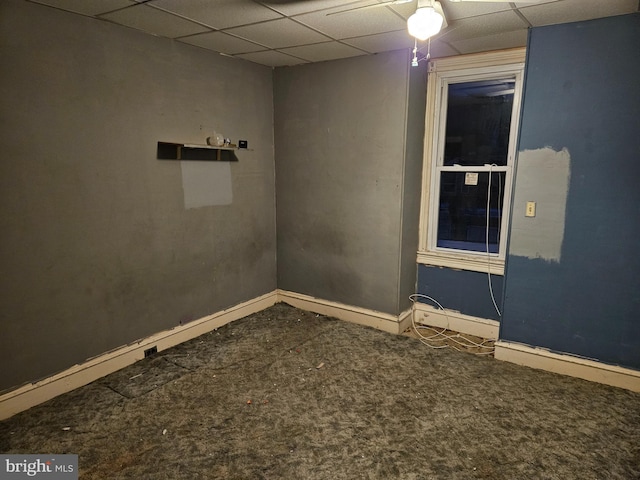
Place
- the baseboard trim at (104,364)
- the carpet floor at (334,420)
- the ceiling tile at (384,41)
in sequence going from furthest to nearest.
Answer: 1. the ceiling tile at (384,41)
2. the baseboard trim at (104,364)
3. the carpet floor at (334,420)

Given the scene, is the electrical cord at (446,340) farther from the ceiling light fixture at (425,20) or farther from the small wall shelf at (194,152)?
the ceiling light fixture at (425,20)

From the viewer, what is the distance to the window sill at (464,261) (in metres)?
3.59

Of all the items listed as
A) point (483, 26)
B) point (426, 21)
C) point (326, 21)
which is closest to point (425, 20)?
point (426, 21)

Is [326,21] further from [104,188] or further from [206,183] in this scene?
[104,188]

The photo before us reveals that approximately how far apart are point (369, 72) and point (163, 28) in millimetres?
1733

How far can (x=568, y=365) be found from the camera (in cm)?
295

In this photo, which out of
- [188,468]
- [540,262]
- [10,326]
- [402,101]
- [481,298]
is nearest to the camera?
[188,468]

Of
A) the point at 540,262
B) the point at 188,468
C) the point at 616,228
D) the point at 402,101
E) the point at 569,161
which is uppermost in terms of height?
the point at 402,101

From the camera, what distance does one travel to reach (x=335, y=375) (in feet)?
9.80

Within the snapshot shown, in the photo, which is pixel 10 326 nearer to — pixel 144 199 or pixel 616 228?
pixel 144 199

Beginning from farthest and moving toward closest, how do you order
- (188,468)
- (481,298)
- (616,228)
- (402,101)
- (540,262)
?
(481,298)
(402,101)
(540,262)
(616,228)
(188,468)

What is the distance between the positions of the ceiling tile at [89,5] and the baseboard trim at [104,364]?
2367mm

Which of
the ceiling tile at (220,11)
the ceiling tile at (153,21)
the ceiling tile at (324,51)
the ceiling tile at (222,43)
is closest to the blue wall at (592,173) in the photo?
the ceiling tile at (324,51)

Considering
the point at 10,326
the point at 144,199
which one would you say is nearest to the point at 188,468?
the point at 10,326
